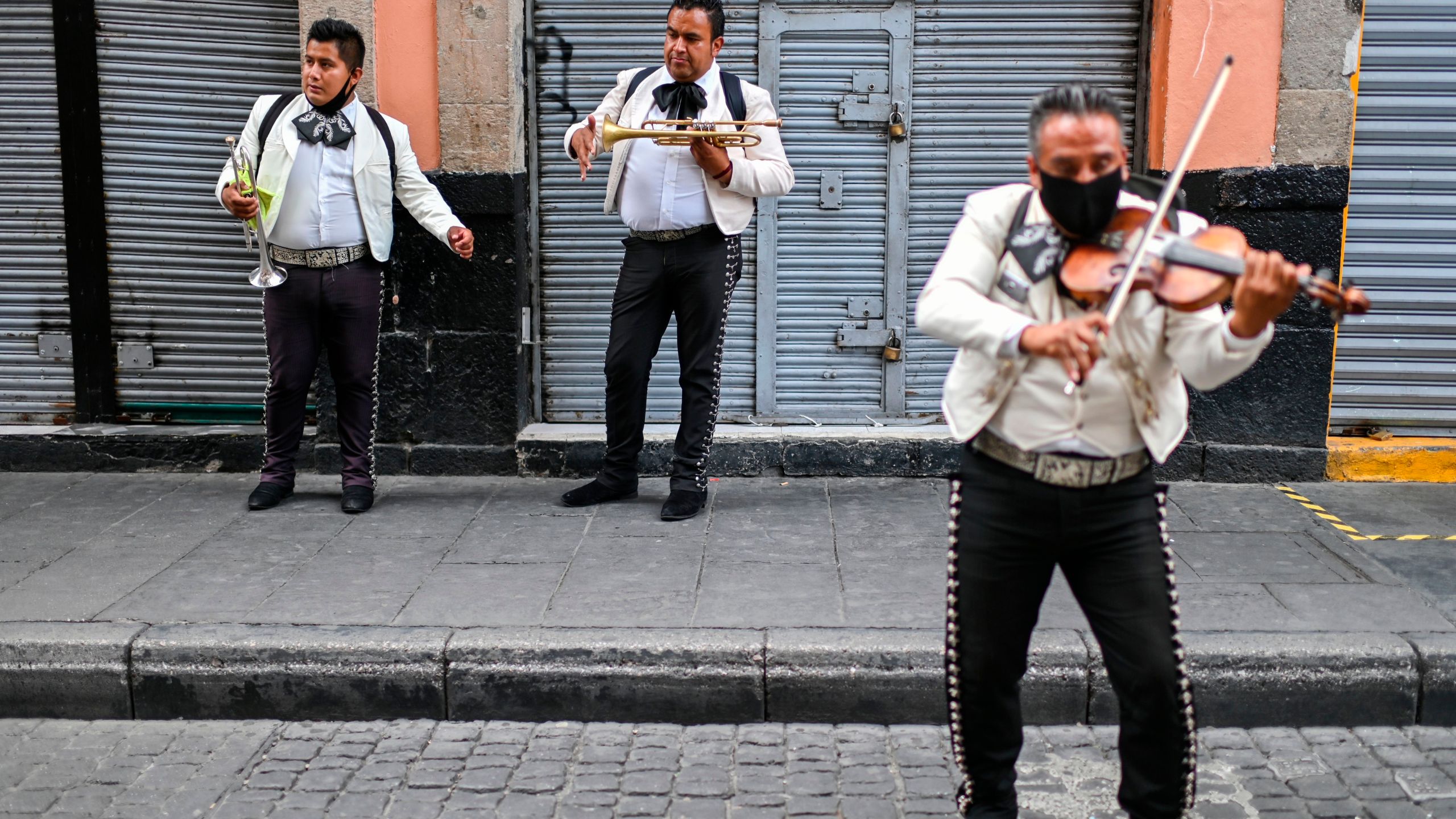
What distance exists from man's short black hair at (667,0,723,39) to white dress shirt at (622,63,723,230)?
0.19 m

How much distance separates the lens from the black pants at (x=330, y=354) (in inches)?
240

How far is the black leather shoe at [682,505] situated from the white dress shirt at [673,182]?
1.14 m

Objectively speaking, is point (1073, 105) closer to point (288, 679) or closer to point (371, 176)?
point (288, 679)

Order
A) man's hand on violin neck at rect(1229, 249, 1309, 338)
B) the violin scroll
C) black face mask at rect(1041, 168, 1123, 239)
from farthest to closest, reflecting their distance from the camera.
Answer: black face mask at rect(1041, 168, 1123, 239), man's hand on violin neck at rect(1229, 249, 1309, 338), the violin scroll

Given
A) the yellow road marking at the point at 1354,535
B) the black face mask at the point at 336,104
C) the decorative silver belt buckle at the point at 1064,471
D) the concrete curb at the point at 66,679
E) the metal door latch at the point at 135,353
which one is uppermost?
the black face mask at the point at 336,104

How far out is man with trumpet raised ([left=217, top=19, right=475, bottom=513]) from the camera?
596cm

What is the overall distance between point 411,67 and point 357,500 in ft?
6.92

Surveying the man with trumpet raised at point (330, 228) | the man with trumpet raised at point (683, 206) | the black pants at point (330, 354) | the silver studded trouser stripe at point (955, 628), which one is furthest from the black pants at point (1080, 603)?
the black pants at point (330, 354)

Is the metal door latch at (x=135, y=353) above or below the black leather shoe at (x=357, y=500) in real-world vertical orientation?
above

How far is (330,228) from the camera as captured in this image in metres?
6.02

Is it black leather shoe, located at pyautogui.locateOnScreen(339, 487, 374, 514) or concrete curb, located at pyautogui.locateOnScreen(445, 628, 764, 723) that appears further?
black leather shoe, located at pyautogui.locateOnScreen(339, 487, 374, 514)

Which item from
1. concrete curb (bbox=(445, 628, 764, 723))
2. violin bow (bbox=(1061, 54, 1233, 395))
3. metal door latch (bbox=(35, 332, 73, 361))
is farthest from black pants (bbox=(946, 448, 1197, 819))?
metal door latch (bbox=(35, 332, 73, 361))

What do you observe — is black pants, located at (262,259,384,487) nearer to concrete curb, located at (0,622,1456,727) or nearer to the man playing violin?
concrete curb, located at (0,622,1456,727)

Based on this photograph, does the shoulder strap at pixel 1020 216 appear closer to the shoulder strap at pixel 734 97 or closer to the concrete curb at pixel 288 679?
the concrete curb at pixel 288 679
